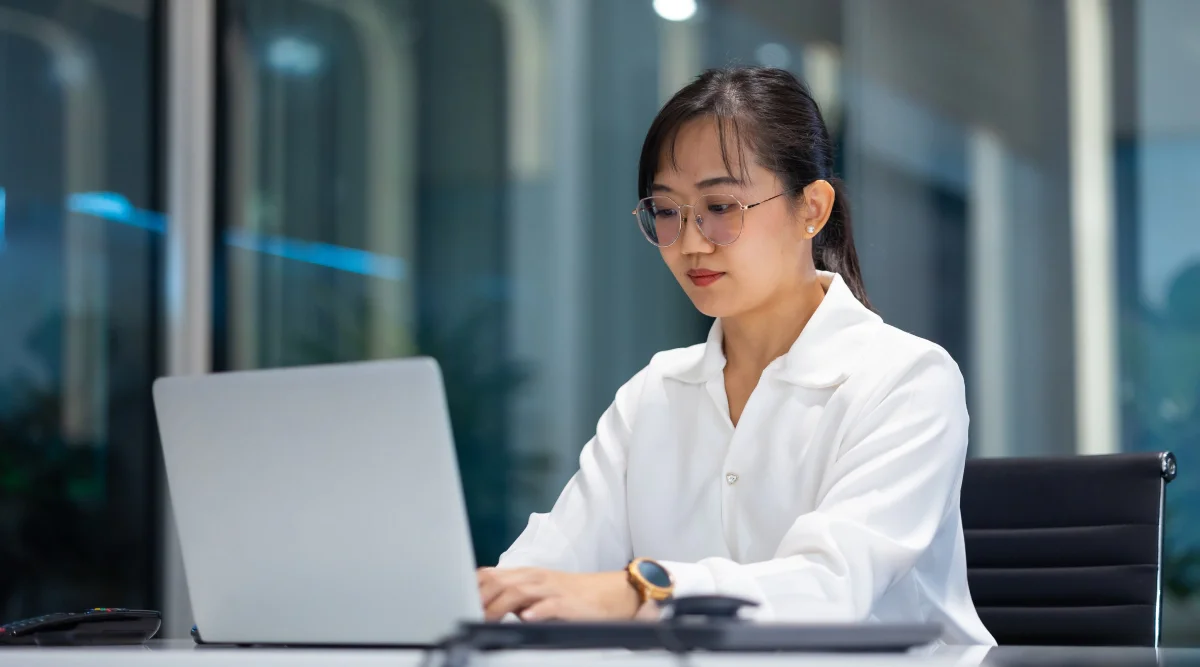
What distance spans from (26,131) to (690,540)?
9.29 ft

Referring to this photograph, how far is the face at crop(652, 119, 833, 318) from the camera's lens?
1.62 metres

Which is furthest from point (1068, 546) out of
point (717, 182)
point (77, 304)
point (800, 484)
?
point (77, 304)

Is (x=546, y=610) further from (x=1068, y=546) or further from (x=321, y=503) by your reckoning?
(x=1068, y=546)

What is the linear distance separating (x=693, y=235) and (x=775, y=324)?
0.63ft

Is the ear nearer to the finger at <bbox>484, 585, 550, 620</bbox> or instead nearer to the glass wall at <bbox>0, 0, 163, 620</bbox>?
the finger at <bbox>484, 585, 550, 620</bbox>

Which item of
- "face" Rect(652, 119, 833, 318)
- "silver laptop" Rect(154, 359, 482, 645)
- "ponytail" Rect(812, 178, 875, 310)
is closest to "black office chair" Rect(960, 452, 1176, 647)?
"ponytail" Rect(812, 178, 875, 310)

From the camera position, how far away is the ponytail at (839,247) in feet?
5.95

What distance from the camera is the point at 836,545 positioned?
126cm

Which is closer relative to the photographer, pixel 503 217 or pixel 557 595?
pixel 557 595

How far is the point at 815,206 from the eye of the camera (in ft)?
5.62

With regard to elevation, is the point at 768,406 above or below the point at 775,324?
below

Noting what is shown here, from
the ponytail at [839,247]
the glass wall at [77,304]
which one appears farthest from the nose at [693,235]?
the glass wall at [77,304]

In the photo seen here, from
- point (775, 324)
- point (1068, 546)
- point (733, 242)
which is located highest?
point (733, 242)

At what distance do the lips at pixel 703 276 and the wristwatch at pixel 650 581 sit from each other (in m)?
0.53
